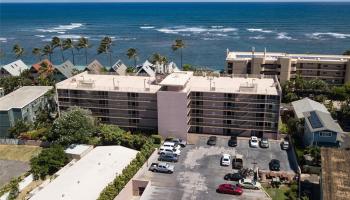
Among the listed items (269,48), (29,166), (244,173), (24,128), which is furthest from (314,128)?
(269,48)

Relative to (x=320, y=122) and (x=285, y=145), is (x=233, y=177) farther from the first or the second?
(x=320, y=122)

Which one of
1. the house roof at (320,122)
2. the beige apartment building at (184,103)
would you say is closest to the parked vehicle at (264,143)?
the beige apartment building at (184,103)

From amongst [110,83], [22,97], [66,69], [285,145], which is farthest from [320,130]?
[66,69]

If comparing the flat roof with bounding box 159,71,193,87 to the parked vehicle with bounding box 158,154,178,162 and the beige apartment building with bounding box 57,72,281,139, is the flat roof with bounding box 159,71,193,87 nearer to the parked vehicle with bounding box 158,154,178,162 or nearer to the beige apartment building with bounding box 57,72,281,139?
the beige apartment building with bounding box 57,72,281,139

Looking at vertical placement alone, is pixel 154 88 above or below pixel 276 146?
above

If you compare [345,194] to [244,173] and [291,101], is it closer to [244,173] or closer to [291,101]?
[244,173]

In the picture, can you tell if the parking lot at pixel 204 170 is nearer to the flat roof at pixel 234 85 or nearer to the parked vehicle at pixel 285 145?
the parked vehicle at pixel 285 145

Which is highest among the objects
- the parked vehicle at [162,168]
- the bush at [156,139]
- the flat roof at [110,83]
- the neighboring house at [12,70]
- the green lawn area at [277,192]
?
the flat roof at [110,83]
